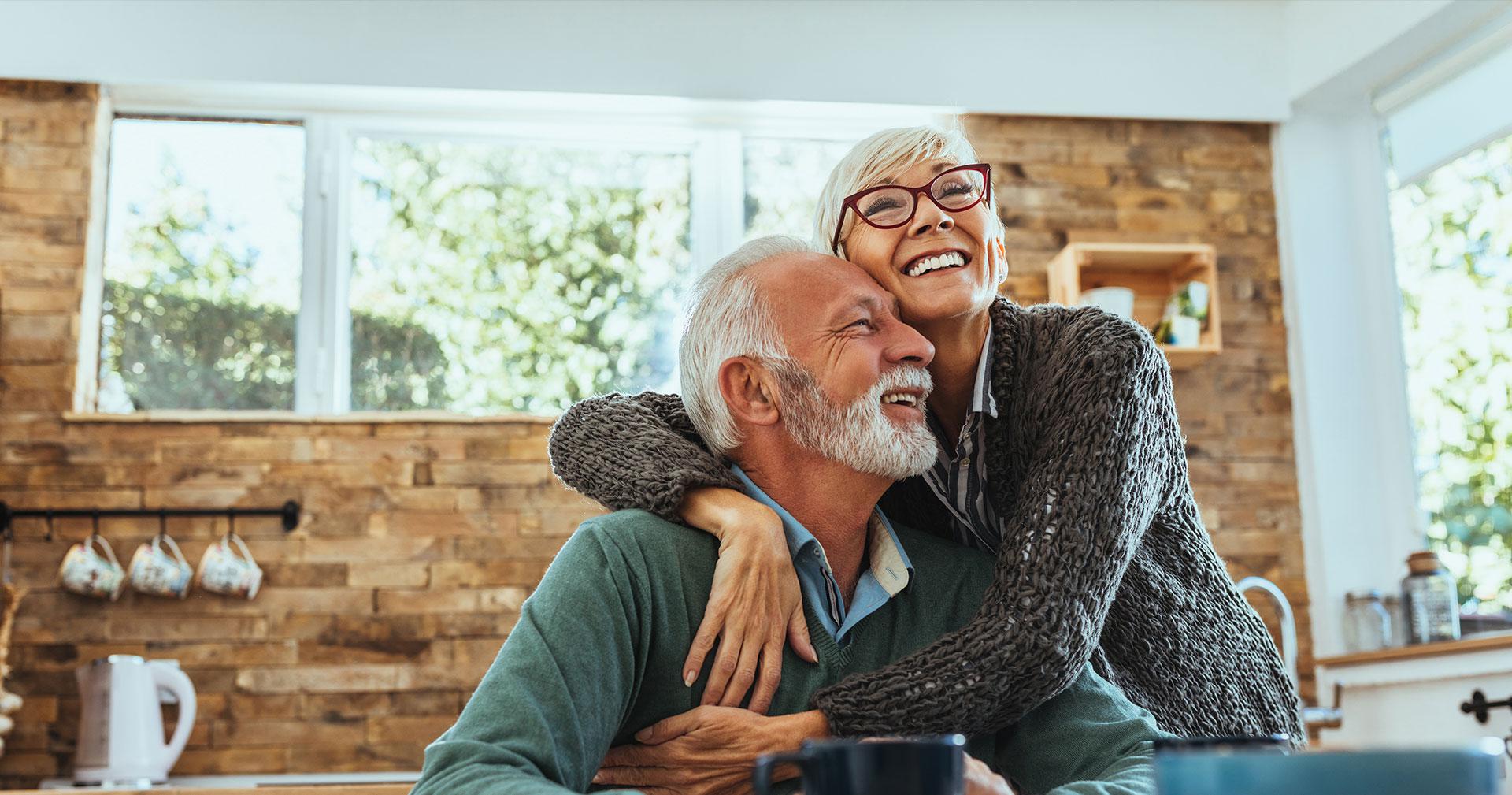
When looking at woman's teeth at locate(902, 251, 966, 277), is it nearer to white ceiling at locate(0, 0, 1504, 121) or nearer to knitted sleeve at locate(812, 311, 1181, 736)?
knitted sleeve at locate(812, 311, 1181, 736)

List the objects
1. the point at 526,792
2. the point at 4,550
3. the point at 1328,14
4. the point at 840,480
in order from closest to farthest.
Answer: the point at 526,792, the point at 840,480, the point at 4,550, the point at 1328,14

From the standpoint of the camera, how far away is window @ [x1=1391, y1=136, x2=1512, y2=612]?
12.1ft

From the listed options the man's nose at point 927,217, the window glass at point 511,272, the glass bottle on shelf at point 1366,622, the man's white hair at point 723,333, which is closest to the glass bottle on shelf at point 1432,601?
the glass bottle on shelf at point 1366,622

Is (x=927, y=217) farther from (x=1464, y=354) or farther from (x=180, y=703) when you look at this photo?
(x=1464, y=354)

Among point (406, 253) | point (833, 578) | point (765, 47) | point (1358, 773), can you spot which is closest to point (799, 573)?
point (833, 578)

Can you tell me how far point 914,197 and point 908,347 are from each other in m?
0.21

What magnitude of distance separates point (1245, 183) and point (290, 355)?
2.93 meters

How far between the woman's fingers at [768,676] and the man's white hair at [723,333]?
0.92 ft

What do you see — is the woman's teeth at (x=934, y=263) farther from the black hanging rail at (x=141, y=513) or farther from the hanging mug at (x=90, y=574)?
the hanging mug at (x=90, y=574)

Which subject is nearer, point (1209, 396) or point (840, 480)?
point (840, 480)

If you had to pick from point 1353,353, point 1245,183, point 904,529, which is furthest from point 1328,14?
point 904,529

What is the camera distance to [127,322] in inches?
151

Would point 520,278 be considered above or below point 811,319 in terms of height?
above

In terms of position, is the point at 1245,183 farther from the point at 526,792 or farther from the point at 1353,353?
the point at 526,792
